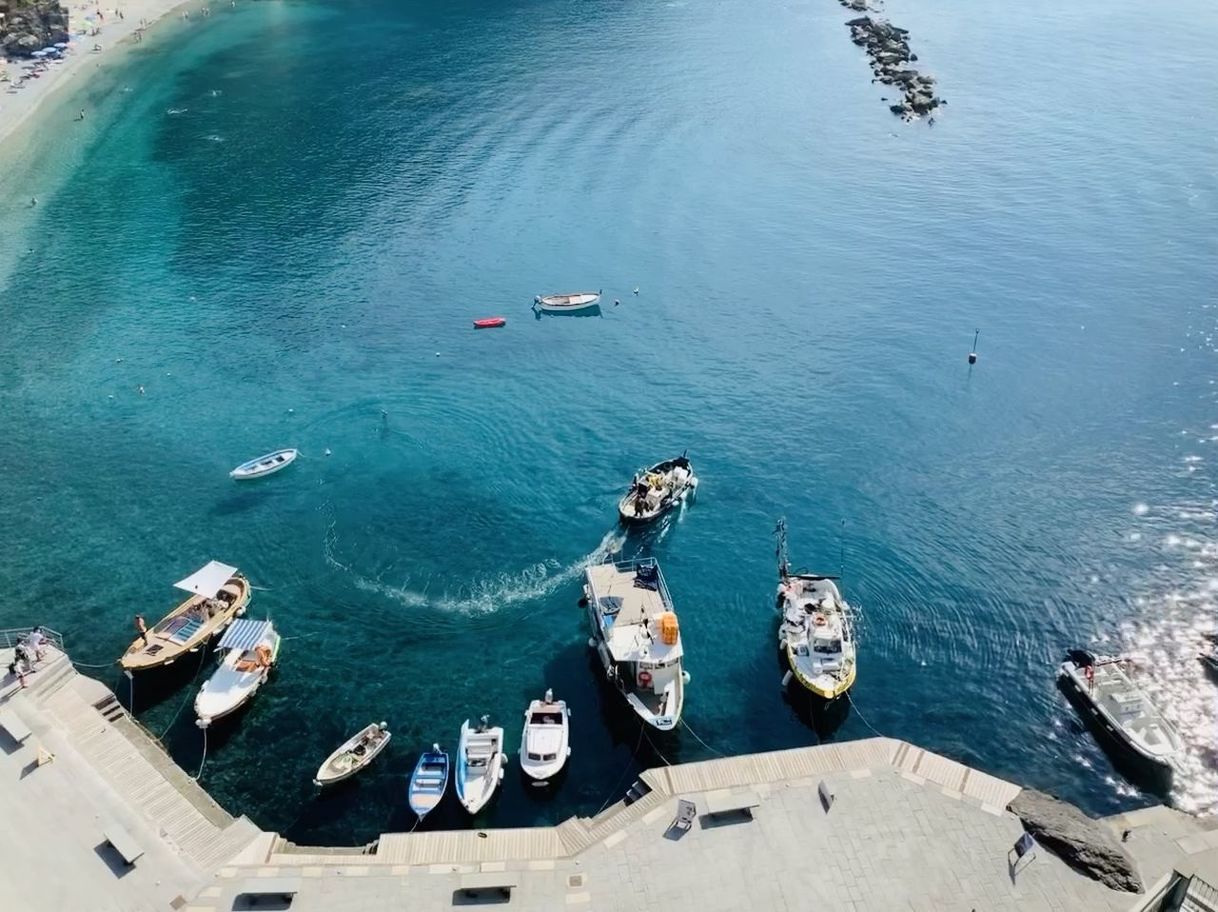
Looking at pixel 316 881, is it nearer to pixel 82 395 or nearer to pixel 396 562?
pixel 396 562

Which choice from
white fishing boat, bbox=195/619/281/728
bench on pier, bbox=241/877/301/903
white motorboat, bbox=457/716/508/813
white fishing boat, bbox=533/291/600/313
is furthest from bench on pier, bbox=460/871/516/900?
white fishing boat, bbox=533/291/600/313

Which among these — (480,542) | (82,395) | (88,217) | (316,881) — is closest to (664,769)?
(316,881)

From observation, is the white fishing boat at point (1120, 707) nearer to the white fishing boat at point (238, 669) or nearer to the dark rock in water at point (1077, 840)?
the dark rock in water at point (1077, 840)

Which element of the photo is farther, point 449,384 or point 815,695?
point 449,384

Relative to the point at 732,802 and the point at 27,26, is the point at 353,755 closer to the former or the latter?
the point at 732,802

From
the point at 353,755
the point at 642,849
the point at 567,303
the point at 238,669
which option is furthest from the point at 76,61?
the point at 642,849

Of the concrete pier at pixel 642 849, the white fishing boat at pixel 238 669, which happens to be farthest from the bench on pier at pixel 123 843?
the white fishing boat at pixel 238 669
